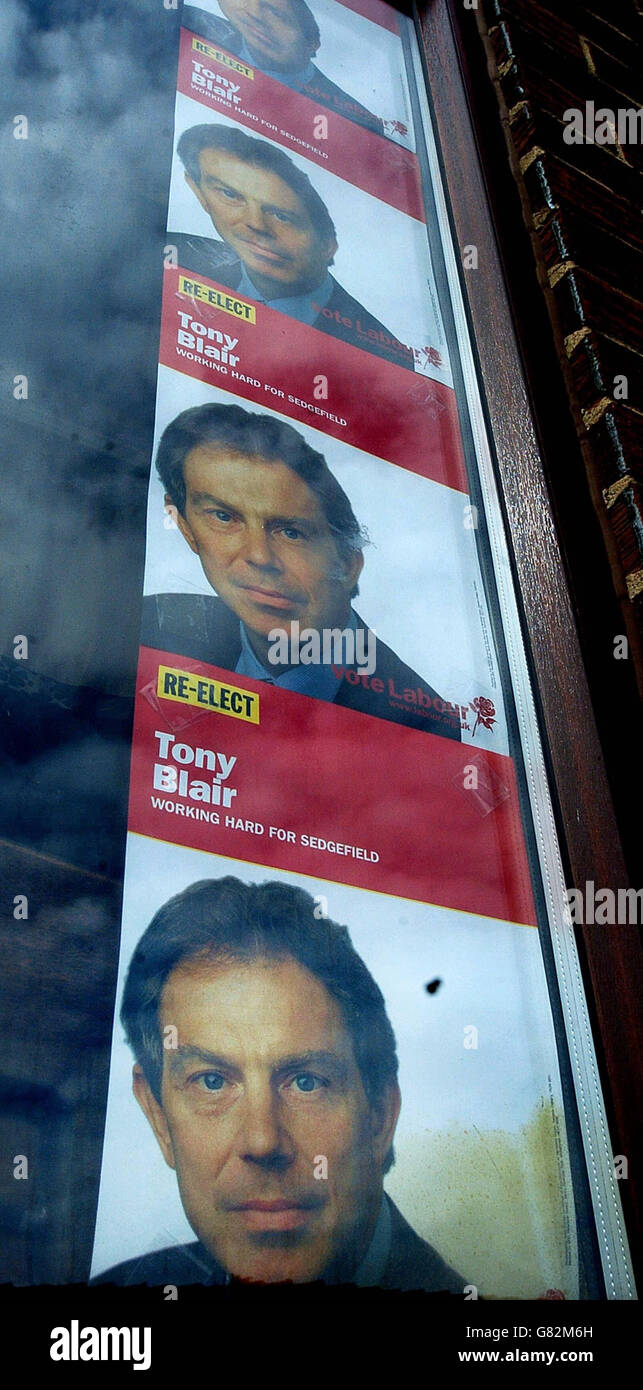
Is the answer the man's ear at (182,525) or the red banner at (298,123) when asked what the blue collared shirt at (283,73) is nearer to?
the red banner at (298,123)

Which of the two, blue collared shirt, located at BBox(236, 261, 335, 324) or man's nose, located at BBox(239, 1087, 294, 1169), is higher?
blue collared shirt, located at BBox(236, 261, 335, 324)

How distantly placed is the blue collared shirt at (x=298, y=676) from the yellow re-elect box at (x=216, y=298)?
53cm

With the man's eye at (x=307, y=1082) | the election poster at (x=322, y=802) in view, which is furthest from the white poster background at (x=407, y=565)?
the man's eye at (x=307, y=1082)

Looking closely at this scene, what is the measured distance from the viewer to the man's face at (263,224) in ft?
5.57

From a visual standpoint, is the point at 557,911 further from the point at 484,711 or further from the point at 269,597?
the point at 269,597

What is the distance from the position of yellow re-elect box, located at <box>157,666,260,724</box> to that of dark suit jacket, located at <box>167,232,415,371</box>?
680mm

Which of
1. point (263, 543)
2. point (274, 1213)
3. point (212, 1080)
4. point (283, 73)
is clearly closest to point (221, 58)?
point (283, 73)

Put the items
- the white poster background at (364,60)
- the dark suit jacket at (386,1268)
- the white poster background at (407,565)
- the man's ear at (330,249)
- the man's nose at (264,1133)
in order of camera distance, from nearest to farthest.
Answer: the dark suit jacket at (386,1268)
the man's nose at (264,1133)
the white poster background at (407,565)
the man's ear at (330,249)
the white poster background at (364,60)

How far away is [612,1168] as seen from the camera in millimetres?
1117

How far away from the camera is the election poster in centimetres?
106

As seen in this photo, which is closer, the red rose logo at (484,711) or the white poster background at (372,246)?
the red rose logo at (484,711)

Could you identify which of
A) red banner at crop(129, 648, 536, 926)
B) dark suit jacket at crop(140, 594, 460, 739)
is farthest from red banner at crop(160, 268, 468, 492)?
red banner at crop(129, 648, 536, 926)

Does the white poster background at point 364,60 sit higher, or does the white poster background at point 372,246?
the white poster background at point 364,60

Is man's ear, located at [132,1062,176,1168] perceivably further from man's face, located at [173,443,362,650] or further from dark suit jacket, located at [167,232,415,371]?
dark suit jacket, located at [167,232,415,371]
